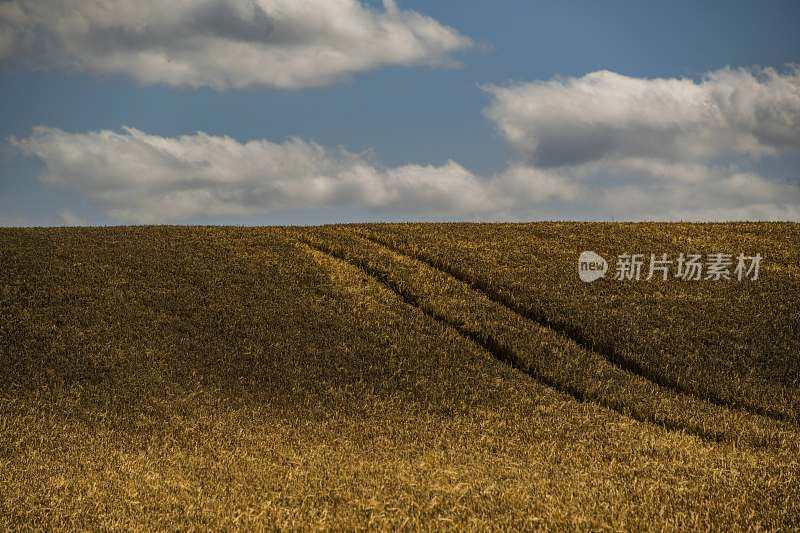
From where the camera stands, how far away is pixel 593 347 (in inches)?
1035

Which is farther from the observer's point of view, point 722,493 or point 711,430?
point 711,430

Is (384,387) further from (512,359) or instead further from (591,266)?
(591,266)

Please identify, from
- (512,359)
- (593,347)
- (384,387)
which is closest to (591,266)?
(593,347)

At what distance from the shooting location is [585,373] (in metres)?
23.6

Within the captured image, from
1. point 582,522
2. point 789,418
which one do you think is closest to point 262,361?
point 582,522

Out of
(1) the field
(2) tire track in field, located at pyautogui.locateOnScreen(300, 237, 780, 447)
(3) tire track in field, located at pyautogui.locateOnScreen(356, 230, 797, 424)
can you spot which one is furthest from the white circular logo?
(2) tire track in field, located at pyautogui.locateOnScreen(300, 237, 780, 447)

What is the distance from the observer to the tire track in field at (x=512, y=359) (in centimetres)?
1948

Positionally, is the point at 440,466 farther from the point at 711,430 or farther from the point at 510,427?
the point at 711,430

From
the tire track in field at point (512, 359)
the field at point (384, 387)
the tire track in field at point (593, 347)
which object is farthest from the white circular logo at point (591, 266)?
the tire track in field at point (512, 359)

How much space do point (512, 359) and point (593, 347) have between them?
10.9 feet

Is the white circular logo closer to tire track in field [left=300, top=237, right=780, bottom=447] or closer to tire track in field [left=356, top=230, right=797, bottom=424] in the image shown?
tire track in field [left=356, top=230, right=797, bottom=424]

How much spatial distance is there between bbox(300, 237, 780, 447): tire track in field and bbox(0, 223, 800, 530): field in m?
0.10

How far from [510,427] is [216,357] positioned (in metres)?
9.79

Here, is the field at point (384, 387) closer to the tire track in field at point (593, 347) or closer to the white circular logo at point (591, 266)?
the tire track in field at point (593, 347)
